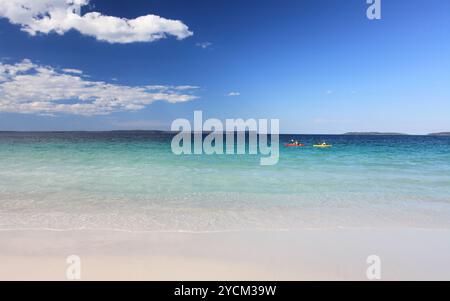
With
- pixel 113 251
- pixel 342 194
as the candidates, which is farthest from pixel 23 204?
pixel 342 194

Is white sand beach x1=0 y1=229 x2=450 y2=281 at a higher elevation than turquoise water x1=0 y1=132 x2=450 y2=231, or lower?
lower

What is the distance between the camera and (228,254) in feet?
17.2

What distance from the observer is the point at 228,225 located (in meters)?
6.91

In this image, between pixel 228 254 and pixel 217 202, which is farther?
pixel 217 202

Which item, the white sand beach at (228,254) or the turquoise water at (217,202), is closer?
the white sand beach at (228,254)

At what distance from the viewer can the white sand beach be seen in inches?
180

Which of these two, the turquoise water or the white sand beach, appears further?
the turquoise water

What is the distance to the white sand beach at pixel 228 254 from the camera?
457cm

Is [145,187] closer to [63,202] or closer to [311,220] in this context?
[63,202]

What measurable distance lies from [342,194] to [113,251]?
320 inches

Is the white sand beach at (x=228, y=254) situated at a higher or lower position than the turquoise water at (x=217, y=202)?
lower

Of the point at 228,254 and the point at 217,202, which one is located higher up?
the point at 217,202
